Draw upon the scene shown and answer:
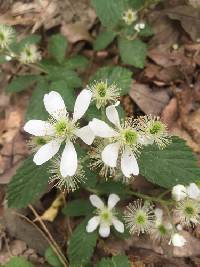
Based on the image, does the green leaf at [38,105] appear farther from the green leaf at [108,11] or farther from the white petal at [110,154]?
the white petal at [110,154]

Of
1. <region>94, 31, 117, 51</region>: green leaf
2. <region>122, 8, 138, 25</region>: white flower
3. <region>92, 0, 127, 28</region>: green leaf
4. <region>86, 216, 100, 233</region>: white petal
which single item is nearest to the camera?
<region>86, 216, 100, 233</region>: white petal

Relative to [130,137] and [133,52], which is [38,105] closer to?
[133,52]

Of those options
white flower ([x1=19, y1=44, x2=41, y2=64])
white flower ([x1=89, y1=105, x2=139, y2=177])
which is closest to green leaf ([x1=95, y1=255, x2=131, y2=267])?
white flower ([x1=89, y1=105, x2=139, y2=177])

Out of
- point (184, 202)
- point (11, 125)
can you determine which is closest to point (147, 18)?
point (11, 125)

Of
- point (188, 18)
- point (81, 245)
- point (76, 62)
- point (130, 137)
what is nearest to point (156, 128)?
point (130, 137)

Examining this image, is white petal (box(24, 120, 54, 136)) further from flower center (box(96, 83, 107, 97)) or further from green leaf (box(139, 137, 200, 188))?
green leaf (box(139, 137, 200, 188))

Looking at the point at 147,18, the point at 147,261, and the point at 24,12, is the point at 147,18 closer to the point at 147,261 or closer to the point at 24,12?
the point at 24,12
